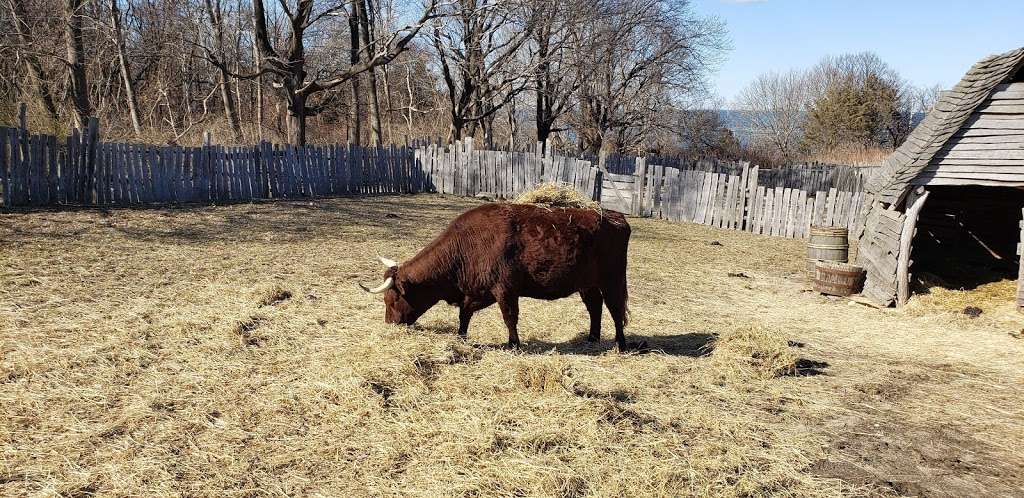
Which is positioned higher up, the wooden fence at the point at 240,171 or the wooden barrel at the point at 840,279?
the wooden fence at the point at 240,171

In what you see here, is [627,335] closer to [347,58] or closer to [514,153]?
[514,153]

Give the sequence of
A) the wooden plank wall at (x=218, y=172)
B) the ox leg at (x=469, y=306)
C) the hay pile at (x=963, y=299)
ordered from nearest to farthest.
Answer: the ox leg at (x=469, y=306), the hay pile at (x=963, y=299), the wooden plank wall at (x=218, y=172)

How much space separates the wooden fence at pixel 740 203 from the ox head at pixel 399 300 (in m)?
12.5

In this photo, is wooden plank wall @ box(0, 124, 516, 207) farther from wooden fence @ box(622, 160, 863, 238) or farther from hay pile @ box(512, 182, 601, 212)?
hay pile @ box(512, 182, 601, 212)

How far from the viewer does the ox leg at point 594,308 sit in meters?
6.79

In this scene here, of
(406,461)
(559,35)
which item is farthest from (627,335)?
(559,35)

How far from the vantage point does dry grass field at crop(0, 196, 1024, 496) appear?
4.00 m

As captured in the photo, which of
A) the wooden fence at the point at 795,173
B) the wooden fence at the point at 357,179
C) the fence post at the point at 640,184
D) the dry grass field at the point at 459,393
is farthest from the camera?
the wooden fence at the point at 795,173

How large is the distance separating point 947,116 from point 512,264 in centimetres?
720

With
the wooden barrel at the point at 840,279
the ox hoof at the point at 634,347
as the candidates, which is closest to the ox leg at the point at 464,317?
the ox hoof at the point at 634,347

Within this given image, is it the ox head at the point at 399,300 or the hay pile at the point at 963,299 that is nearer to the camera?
the ox head at the point at 399,300

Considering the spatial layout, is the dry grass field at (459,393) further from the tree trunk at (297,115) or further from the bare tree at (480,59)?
the bare tree at (480,59)

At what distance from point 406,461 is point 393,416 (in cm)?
61

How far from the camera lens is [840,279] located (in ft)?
33.0
